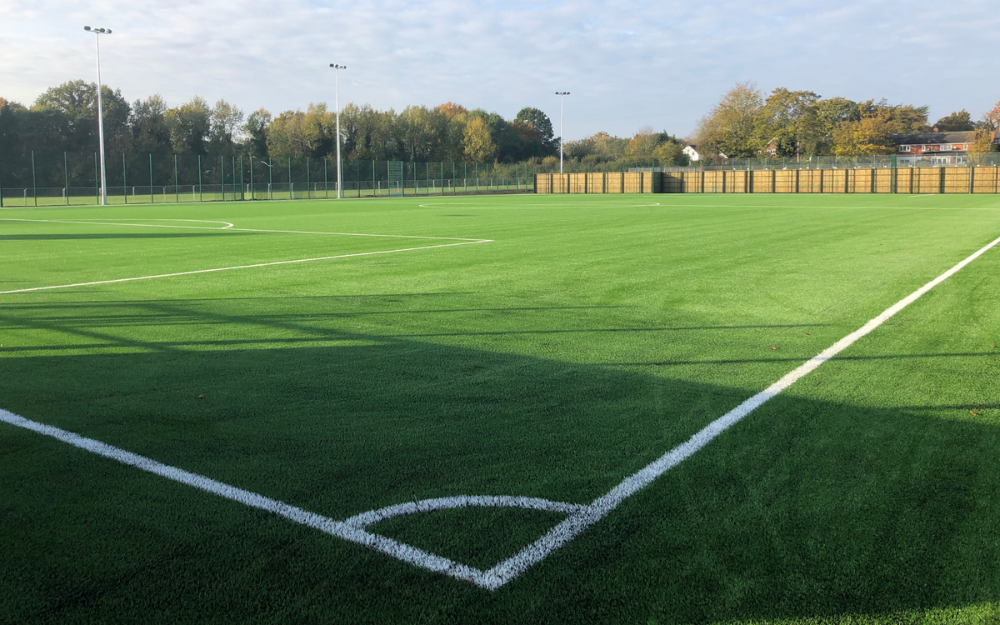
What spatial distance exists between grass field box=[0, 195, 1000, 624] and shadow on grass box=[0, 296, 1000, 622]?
1 cm

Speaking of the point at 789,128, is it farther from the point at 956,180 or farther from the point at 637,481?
the point at 637,481

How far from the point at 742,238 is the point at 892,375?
429 inches

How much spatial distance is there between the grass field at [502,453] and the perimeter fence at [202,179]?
46275mm

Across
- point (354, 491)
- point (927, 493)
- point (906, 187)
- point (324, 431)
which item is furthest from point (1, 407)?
point (906, 187)

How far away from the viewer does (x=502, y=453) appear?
3521 millimetres

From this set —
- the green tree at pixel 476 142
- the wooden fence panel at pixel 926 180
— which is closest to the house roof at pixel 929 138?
the green tree at pixel 476 142

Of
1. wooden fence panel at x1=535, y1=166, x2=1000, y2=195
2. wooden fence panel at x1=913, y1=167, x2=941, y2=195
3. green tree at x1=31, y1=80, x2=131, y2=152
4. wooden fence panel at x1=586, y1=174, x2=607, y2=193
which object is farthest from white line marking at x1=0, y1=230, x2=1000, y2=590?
green tree at x1=31, y1=80, x2=131, y2=152

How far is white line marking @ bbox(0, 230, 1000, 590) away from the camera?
2.54 meters

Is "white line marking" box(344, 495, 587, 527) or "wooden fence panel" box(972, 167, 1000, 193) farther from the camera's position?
"wooden fence panel" box(972, 167, 1000, 193)

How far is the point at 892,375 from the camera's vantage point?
4859mm

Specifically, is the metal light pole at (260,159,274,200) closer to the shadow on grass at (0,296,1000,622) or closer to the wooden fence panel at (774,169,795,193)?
the wooden fence panel at (774,169,795,193)

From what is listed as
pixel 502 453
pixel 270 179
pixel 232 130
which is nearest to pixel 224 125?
pixel 232 130

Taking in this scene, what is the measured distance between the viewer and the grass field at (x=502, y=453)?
2.40m

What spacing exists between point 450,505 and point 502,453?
59 centimetres
